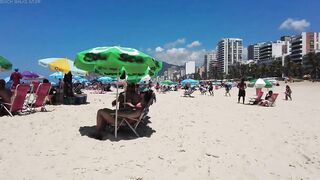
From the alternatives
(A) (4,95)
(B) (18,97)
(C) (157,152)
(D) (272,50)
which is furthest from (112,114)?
(D) (272,50)

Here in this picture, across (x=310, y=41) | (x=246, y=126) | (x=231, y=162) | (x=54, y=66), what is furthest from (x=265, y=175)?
(x=310, y=41)

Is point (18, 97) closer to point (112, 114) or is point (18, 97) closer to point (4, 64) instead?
point (4, 64)

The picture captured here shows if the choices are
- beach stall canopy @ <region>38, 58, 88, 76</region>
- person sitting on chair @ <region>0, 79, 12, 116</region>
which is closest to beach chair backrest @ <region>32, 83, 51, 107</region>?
person sitting on chair @ <region>0, 79, 12, 116</region>

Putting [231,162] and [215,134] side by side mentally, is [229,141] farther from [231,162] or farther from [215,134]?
[231,162]

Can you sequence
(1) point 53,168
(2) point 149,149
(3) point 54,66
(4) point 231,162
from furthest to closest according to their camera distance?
1. (3) point 54,66
2. (2) point 149,149
3. (4) point 231,162
4. (1) point 53,168

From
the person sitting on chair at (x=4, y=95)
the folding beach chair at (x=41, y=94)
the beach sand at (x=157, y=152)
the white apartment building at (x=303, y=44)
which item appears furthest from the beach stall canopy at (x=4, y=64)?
the white apartment building at (x=303, y=44)

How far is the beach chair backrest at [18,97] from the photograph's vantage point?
8.69 m

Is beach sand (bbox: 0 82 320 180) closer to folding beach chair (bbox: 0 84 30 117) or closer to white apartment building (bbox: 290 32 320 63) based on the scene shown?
folding beach chair (bbox: 0 84 30 117)

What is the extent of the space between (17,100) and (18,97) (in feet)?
0.28

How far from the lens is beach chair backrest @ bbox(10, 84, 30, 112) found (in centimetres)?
869

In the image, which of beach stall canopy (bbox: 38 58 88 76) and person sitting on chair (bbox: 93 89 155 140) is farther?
beach stall canopy (bbox: 38 58 88 76)

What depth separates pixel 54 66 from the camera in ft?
38.9

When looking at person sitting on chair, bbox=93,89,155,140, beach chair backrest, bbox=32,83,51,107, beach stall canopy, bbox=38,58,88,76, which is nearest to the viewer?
person sitting on chair, bbox=93,89,155,140

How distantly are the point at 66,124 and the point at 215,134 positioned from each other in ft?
11.4
